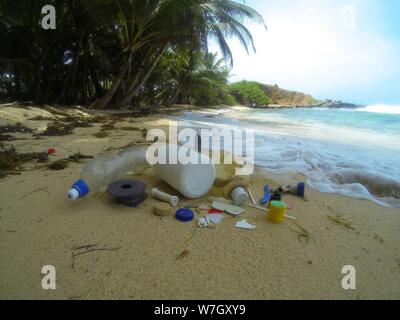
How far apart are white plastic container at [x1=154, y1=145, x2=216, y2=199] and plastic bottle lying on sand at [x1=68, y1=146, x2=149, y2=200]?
0.38m

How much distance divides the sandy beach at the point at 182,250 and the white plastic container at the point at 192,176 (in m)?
0.06

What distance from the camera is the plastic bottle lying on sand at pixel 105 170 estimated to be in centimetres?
126

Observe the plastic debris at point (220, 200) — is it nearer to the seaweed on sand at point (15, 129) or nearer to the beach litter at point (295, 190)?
the beach litter at point (295, 190)

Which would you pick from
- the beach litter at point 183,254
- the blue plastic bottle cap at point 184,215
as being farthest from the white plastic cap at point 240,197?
the beach litter at point 183,254

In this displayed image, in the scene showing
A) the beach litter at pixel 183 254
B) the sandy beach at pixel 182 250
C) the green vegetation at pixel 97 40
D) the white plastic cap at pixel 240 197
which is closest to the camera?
the sandy beach at pixel 182 250

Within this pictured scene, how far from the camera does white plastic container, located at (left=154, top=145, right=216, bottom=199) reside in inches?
55.9

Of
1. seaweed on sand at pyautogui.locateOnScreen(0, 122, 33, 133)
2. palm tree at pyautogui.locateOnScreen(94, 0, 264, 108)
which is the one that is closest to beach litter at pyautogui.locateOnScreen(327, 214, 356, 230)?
seaweed on sand at pyautogui.locateOnScreen(0, 122, 33, 133)

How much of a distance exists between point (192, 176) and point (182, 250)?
509 millimetres

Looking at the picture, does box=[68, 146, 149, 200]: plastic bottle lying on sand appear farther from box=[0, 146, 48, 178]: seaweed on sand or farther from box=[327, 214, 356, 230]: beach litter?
box=[327, 214, 356, 230]: beach litter

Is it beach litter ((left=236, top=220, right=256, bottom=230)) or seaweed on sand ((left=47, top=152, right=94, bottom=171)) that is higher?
seaweed on sand ((left=47, top=152, right=94, bottom=171))

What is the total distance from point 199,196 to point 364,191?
1.28 meters

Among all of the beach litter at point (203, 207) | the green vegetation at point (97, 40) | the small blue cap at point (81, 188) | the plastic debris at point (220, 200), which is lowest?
the beach litter at point (203, 207)

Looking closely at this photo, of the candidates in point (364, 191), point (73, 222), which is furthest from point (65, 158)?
point (364, 191)
